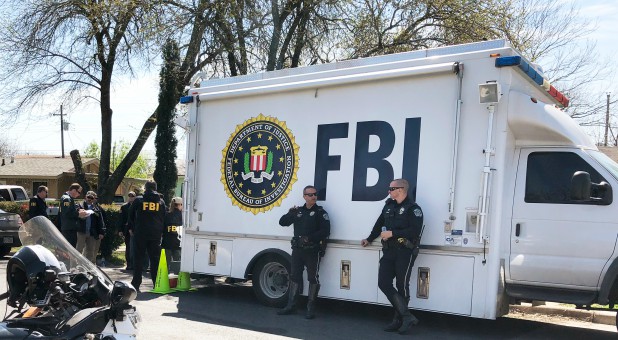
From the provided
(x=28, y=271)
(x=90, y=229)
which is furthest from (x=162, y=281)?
(x=28, y=271)

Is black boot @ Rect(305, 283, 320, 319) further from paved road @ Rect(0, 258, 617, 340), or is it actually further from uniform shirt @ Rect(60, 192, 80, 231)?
uniform shirt @ Rect(60, 192, 80, 231)

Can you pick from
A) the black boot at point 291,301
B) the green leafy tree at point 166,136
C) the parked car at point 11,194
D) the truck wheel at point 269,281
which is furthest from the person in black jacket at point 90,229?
the parked car at point 11,194

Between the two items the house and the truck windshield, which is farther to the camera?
the house

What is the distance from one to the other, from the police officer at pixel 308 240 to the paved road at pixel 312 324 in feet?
1.19

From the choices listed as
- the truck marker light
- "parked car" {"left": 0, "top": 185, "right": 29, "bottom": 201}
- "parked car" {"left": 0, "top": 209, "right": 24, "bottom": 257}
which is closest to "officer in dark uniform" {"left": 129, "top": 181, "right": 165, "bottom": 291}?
the truck marker light

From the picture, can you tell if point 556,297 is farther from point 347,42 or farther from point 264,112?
point 347,42

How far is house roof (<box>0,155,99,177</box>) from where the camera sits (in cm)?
4400

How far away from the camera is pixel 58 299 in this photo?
3.76 meters

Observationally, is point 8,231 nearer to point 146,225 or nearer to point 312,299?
point 146,225

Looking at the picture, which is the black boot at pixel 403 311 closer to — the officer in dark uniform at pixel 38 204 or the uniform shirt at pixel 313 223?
the uniform shirt at pixel 313 223

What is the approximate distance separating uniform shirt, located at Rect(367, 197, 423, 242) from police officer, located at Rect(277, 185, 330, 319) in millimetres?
1015

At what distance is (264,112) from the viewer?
9.09m

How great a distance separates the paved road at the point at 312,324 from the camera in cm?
731

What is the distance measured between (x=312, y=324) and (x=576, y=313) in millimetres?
3831
